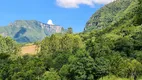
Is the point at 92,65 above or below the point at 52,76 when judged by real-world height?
above

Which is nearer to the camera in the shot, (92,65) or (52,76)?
(92,65)

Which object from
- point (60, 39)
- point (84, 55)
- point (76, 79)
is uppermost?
point (60, 39)

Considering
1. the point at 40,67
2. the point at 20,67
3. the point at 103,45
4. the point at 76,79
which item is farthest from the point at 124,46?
the point at 20,67

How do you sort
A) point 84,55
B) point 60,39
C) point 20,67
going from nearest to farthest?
point 84,55 → point 20,67 → point 60,39

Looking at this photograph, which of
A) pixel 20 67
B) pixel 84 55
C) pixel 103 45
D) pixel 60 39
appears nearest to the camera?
pixel 84 55

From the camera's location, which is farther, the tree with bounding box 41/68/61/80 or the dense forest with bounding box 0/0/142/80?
the tree with bounding box 41/68/61/80

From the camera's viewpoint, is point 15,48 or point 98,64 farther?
point 15,48

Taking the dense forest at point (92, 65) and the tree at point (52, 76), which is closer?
the dense forest at point (92, 65)

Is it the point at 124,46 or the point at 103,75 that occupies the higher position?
the point at 124,46

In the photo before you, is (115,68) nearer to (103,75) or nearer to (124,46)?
(103,75)

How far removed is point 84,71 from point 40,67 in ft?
83.2

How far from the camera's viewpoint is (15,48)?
184 metres

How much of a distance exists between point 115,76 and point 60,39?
68089 millimetres

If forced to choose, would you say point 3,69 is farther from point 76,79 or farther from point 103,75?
point 103,75
